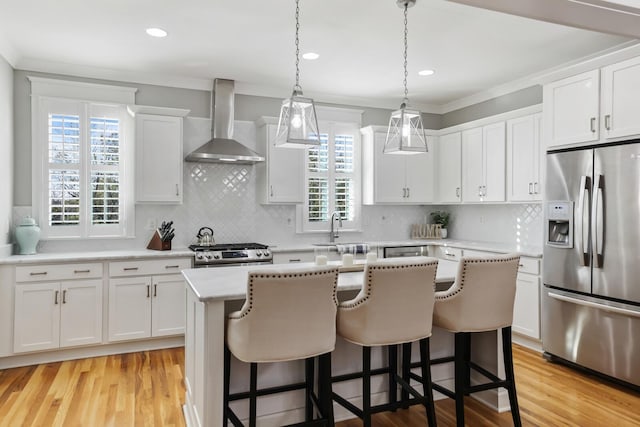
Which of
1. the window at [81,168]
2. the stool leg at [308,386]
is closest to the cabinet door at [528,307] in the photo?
the stool leg at [308,386]

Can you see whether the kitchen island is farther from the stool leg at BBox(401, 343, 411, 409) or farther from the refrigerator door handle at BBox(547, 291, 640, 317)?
the refrigerator door handle at BBox(547, 291, 640, 317)

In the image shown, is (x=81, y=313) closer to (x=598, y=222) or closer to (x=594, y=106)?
(x=598, y=222)

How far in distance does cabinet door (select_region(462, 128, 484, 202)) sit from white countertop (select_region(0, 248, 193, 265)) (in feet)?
10.9

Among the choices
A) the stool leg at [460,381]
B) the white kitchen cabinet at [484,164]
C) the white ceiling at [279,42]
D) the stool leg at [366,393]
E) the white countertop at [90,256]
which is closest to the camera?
the stool leg at [366,393]

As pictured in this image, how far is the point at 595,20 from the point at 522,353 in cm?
318

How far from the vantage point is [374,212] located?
19.2ft

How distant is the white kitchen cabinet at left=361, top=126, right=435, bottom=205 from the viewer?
548 cm

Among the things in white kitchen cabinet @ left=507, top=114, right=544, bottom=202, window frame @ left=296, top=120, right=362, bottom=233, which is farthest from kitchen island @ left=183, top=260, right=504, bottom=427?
window frame @ left=296, top=120, right=362, bottom=233

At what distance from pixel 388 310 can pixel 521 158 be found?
10.1ft

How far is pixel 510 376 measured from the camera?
266 cm

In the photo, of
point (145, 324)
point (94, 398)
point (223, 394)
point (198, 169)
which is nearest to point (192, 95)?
point (198, 169)

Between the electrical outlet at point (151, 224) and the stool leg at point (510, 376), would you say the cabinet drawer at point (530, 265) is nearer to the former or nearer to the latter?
the stool leg at point (510, 376)

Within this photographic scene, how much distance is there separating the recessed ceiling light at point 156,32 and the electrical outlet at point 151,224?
1967 mm

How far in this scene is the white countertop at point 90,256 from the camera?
3729mm
